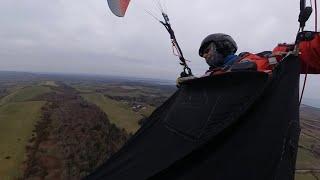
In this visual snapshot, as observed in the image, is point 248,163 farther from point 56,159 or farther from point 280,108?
point 56,159

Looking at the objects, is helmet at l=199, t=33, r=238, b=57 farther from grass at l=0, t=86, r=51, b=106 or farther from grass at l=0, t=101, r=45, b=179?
grass at l=0, t=86, r=51, b=106

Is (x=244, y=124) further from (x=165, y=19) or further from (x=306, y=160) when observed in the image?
(x=306, y=160)

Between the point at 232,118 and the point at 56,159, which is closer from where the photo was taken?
the point at 232,118

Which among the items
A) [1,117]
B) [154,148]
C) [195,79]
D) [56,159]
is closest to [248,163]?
[195,79]

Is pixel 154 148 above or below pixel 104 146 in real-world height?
above

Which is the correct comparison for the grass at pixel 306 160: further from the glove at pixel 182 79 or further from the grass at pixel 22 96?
the grass at pixel 22 96

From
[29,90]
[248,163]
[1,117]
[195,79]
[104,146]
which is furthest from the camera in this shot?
[29,90]

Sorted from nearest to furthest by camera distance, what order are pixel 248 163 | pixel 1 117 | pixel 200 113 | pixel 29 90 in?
pixel 248 163, pixel 200 113, pixel 1 117, pixel 29 90
